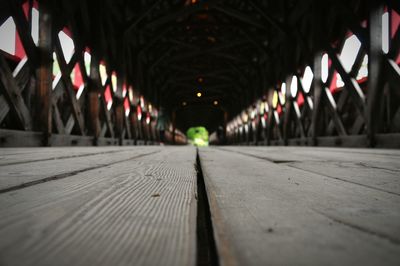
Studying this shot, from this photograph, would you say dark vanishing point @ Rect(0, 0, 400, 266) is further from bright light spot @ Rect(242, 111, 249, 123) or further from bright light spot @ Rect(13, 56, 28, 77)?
bright light spot @ Rect(242, 111, 249, 123)

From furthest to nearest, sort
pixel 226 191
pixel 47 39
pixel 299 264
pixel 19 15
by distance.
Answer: pixel 47 39, pixel 19 15, pixel 226 191, pixel 299 264

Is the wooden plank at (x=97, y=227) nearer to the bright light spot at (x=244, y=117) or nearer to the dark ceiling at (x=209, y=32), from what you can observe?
the dark ceiling at (x=209, y=32)

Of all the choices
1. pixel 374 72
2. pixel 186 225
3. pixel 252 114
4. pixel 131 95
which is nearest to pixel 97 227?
pixel 186 225

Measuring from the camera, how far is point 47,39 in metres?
3.57

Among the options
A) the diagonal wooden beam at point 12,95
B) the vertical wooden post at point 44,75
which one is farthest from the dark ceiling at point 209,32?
the diagonal wooden beam at point 12,95

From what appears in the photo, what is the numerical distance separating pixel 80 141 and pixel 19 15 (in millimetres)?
2106

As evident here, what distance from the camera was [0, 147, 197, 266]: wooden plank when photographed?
0.28 meters

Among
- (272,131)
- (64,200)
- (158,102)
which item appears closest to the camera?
(64,200)

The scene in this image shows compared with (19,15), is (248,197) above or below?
below

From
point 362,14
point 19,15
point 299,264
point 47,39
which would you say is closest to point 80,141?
point 47,39

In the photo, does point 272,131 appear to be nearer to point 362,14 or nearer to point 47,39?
point 362,14

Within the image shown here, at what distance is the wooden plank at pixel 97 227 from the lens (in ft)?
0.92

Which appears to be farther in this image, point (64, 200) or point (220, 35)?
point (220, 35)

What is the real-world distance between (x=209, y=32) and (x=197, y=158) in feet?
28.5
